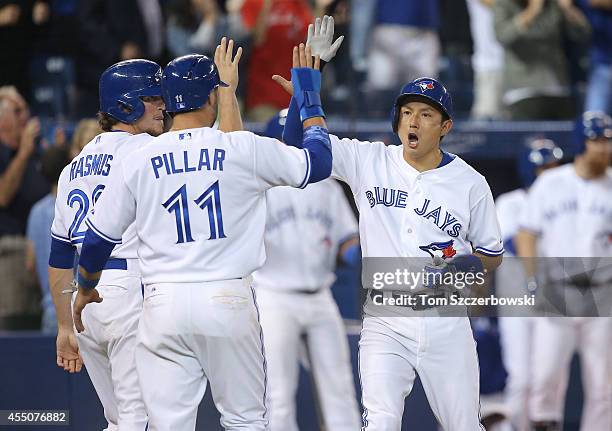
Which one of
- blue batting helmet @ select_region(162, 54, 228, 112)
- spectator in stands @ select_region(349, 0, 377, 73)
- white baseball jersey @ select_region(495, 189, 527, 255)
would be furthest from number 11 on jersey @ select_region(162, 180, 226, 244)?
spectator in stands @ select_region(349, 0, 377, 73)

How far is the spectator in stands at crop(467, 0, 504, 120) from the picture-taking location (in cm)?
999

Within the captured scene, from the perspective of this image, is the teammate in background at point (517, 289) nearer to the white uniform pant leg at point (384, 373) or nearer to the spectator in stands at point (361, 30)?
the spectator in stands at point (361, 30)

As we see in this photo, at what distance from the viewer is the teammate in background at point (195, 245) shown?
16.0 ft

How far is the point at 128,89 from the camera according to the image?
5.48 metres

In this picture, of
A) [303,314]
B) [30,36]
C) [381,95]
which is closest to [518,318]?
[303,314]

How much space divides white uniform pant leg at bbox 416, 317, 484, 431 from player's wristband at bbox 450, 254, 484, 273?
0.28m

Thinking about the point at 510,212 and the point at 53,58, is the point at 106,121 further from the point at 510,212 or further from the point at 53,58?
the point at 53,58

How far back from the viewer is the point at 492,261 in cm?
558

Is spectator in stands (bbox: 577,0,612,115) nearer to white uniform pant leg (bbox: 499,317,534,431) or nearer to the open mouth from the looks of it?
white uniform pant leg (bbox: 499,317,534,431)

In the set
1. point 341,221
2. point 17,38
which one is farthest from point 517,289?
point 17,38

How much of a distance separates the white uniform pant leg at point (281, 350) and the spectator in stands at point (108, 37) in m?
2.64

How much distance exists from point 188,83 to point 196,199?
502mm

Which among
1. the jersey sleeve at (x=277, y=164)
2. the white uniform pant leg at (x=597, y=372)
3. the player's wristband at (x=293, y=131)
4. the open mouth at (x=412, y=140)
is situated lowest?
the white uniform pant leg at (x=597, y=372)

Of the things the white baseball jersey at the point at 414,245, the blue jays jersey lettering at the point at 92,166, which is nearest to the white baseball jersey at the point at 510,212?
the white baseball jersey at the point at 414,245
